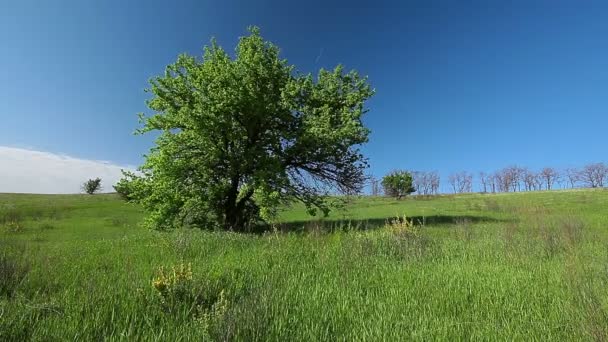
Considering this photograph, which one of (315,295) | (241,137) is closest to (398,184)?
(241,137)

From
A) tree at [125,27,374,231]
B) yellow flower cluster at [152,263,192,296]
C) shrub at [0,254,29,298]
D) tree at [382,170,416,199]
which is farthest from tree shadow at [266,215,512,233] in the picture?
tree at [382,170,416,199]

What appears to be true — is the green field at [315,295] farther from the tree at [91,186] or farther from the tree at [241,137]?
the tree at [91,186]

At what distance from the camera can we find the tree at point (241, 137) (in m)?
19.9

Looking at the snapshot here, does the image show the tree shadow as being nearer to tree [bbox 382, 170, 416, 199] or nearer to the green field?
the green field

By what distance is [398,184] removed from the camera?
321 ft

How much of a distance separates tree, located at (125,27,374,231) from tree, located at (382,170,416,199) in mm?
76440

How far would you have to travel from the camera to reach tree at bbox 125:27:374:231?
19875 millimetres

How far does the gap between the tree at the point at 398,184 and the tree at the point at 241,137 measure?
76440 mm

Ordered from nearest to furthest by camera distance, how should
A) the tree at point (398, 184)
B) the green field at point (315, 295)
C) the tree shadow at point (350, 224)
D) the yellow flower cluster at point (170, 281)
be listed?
the green field at point (315, 295), the yellow flower cluster at point (170, 281), the tree shadow at point (350, 224), the tree at point (398, 184)

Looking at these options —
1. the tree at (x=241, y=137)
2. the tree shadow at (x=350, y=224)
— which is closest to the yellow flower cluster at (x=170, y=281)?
the tree shadow at (x=350, y=224)

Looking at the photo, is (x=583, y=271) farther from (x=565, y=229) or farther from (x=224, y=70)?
(x=224, y=70)

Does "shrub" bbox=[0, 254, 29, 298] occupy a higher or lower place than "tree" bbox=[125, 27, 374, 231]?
lower

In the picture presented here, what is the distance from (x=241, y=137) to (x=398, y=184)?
8153 centimetres

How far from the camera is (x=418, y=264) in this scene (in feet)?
25.9
